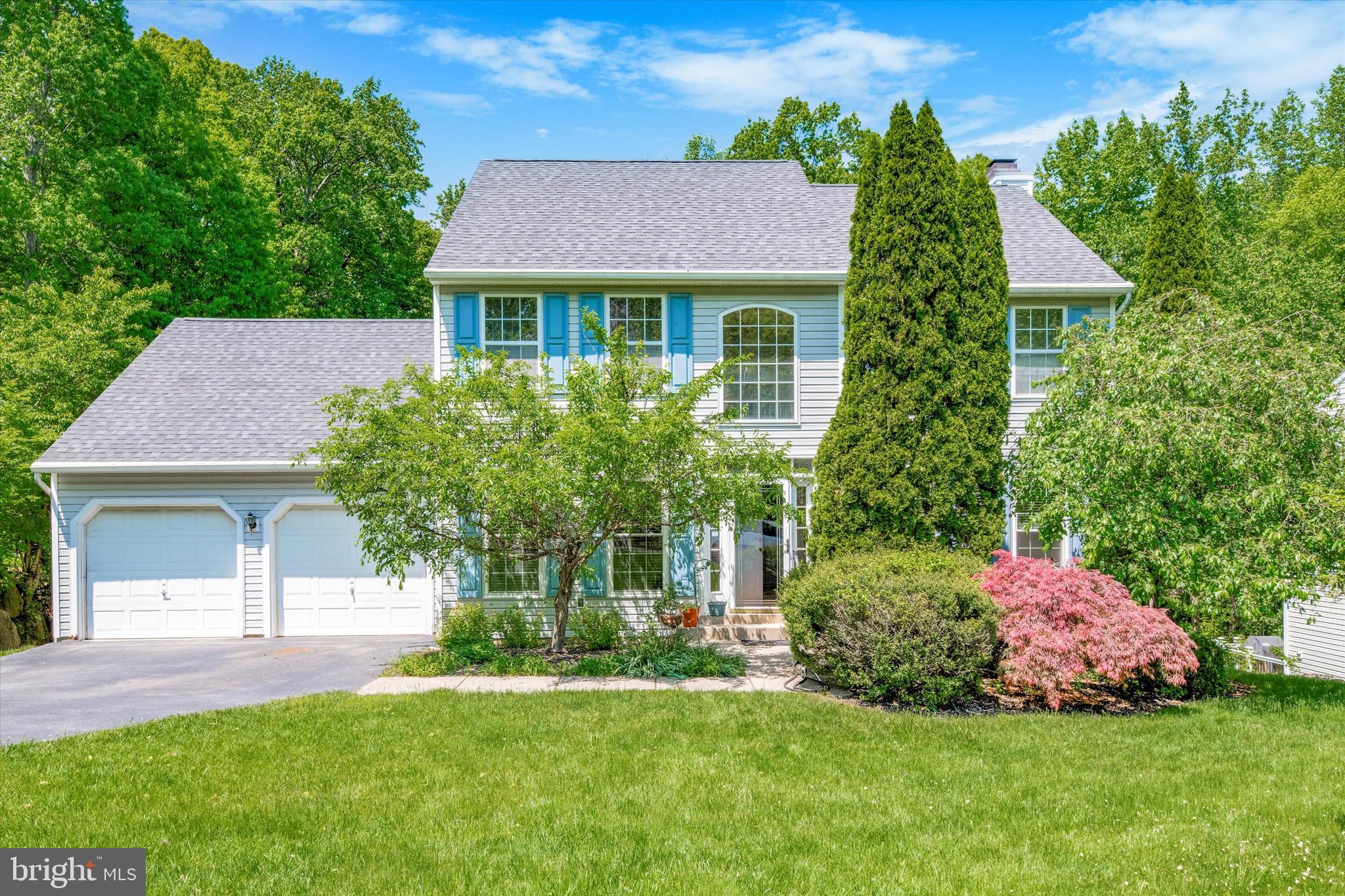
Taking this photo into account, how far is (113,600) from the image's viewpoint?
12594mm

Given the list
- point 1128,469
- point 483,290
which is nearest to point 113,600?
point 483,290

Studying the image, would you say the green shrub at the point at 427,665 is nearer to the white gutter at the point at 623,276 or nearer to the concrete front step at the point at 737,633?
the concrete front step at the point at 737,633

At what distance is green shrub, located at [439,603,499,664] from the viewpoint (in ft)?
34.2

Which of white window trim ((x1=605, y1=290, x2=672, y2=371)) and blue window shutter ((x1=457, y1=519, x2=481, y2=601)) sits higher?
white window trim ((x1=605, y1=290, x2=672, y2=371))

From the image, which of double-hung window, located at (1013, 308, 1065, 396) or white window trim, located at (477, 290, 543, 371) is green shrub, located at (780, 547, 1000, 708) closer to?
double-hung window, located at (1013, 308, 1065, 396)

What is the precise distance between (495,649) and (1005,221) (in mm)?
12013

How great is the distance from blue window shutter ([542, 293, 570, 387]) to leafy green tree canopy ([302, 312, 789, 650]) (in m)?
2.29

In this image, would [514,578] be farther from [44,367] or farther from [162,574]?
[44,367]

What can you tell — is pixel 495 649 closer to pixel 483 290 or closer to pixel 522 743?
pixel 522 743

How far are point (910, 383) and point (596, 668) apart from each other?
5586 mm

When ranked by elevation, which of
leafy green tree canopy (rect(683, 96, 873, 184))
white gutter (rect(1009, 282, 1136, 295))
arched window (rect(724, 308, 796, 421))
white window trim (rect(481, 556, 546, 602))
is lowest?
white window trim (rect(481, 556, 546, 602))

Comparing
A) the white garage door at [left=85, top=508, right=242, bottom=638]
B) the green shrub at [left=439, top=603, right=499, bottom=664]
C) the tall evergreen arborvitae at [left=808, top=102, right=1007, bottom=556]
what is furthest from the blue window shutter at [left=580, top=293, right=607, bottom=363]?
the white garage door at [left=85, top=508, right=242, bottom=638]

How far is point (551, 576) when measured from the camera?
483 inches

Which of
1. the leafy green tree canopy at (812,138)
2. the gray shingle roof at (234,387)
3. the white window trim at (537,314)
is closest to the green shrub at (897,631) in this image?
the white window trim at (537,314)
